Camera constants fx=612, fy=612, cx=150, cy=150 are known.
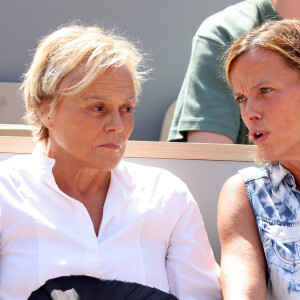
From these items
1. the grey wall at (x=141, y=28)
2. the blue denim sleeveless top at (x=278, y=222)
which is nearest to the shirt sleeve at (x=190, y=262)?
the blue denim sleeveless top at (x=278, y=222)

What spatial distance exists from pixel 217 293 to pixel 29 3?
8.79ft

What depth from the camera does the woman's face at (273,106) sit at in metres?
1.64

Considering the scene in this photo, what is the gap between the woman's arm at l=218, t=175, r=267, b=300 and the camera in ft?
5.10

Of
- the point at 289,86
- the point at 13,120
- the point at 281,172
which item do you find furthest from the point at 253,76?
the point at 13,120

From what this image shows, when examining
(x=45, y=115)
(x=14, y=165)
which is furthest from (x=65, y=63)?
(x=14, y=165)

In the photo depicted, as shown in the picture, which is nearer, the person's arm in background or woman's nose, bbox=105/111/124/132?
woman's nose, bbox=105/111/124/132

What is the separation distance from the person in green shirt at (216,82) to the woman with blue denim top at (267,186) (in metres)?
0.60

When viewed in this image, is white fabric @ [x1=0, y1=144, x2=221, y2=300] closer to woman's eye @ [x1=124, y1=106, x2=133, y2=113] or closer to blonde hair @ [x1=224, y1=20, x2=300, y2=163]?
woman's eye @ [x1=124, y1=106, x2=133, y2=113]

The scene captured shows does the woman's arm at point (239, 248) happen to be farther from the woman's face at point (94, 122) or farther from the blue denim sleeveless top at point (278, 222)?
the woman's face at point (94, 122)

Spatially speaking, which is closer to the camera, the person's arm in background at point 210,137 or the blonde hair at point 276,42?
the blonde hair at point 276,42

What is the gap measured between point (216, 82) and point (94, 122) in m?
0.90

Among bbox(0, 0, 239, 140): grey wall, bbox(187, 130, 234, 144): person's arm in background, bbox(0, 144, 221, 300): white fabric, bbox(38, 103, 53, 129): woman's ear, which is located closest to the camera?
bbox(0, 144, 221, 300): white fabric

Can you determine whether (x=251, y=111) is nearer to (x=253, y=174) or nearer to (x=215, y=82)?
(x=253, y=174)

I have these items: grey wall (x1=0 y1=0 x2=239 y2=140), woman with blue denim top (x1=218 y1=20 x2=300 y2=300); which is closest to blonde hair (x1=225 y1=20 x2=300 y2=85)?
woman with blue denim top (x1=218 y1=20 x2=300 y2=300)
